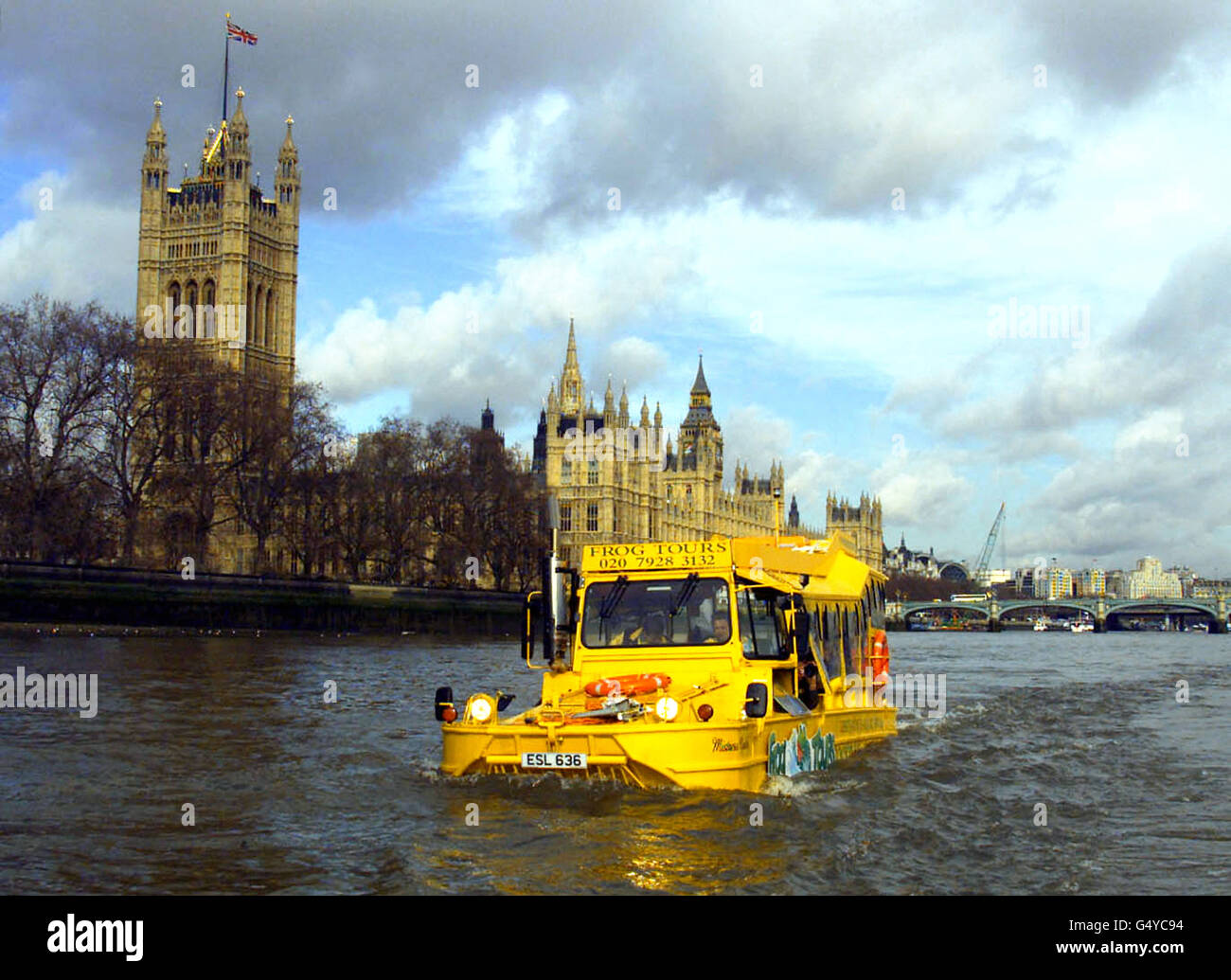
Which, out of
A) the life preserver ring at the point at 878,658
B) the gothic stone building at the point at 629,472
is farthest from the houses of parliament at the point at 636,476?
the life preserver ring at the point at 878,658

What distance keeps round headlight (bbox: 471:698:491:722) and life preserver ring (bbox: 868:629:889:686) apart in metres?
7.19

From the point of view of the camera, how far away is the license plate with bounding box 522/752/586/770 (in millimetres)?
10977

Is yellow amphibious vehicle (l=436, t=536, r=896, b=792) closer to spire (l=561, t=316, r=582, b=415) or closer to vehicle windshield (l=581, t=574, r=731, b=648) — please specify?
vehicle windshield (l=581, t=574, r=731, b=648)

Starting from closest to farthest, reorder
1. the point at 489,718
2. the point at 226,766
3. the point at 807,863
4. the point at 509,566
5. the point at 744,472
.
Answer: the point at 807,863, the point at 489,718, the point at 226,766, the point at 509,566, the point at 744,472

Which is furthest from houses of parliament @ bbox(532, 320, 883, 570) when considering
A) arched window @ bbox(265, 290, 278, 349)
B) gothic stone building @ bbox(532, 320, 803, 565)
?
arched window @ bbox(265, 290, 278, 349)

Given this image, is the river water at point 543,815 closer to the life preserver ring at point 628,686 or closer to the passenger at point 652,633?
the life preserver ring at point 628,686

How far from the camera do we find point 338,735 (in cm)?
1630

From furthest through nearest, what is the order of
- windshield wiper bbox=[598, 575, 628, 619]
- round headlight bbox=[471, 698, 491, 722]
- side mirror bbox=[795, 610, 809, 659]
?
windshield wiper bbox=[598, 575, 628, 619] → side mirror bbox=[795, 610, 809, 659] → round headlight bbox=[471, 698, 491, 722]

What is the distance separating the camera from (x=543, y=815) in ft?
35.0

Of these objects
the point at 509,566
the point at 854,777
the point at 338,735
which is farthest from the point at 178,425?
the point at 854,777

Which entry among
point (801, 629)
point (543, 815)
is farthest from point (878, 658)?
point (543, 815)

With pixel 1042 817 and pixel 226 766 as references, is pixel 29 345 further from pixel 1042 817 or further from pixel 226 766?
pixel 1042 817

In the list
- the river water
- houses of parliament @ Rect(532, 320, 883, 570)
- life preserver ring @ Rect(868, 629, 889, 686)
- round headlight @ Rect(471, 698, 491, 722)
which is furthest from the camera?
houses of parliament @ Rect(532, 320, 883, 570)
